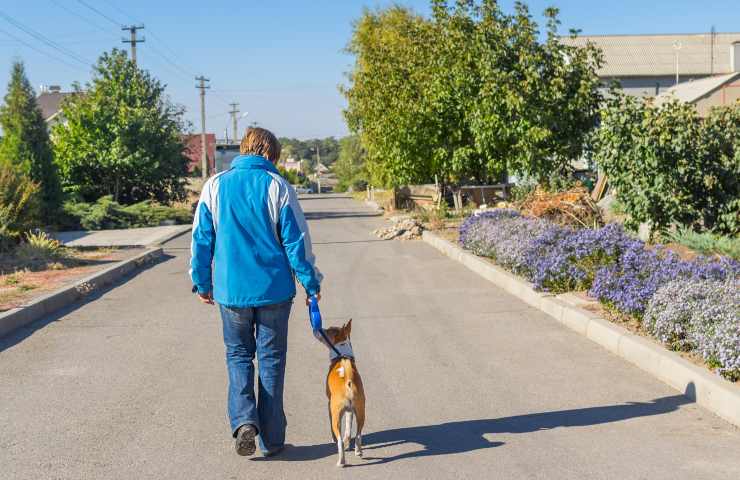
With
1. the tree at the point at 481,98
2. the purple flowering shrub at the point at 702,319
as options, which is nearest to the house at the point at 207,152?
the tree at the point at 481,98

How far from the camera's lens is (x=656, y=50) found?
71.9 metres

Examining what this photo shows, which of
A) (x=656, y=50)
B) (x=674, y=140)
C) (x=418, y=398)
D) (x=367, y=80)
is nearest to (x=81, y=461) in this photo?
(x=418, y=398)

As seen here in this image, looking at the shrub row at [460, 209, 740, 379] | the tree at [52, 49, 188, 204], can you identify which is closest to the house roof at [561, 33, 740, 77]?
the tree at [52, 49, 188, 204]

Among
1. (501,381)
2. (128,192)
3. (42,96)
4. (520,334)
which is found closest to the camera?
(501,381)

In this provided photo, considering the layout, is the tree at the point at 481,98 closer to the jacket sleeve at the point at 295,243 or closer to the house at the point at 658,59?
the jacket sleeve at the point at 295,243

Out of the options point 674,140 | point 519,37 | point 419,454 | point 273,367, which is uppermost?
point 519,37

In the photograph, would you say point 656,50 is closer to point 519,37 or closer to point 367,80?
point 367,80

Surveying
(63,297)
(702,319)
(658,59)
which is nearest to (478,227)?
(63,297)

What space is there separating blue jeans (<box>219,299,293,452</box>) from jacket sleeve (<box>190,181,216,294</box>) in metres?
0.23

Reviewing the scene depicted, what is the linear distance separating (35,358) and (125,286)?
17.8 ft

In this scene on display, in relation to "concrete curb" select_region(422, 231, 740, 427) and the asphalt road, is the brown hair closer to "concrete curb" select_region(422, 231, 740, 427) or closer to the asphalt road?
the asphalt road

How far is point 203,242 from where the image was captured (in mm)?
5184

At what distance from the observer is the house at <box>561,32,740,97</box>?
227ft

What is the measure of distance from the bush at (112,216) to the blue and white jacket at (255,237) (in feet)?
75.5
